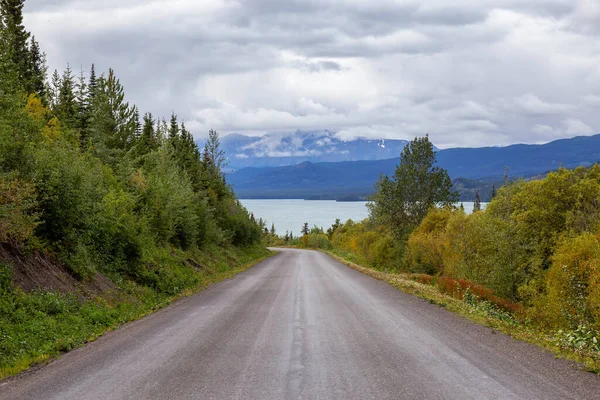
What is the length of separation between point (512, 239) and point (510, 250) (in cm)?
74

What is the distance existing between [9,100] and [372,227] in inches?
2531

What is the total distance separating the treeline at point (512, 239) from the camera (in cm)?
2303

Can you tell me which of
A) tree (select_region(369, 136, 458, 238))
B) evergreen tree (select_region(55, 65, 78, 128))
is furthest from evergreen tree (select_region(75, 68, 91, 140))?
tree (select_region(369, 136, 458, 238))

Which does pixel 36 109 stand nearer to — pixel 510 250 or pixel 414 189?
pixel 510 250

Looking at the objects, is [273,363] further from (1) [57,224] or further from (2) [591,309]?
(2) [591,309]

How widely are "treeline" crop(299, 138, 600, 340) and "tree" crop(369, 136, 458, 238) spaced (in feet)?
0.37

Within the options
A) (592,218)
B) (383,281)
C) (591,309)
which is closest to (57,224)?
(383,281)

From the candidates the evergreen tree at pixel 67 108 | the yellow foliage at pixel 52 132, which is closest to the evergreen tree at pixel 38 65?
the evergreen tree at pixel 67 108

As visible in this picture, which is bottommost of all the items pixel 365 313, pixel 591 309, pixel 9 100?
pixel 591 309

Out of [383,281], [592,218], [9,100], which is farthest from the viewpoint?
[592,218]

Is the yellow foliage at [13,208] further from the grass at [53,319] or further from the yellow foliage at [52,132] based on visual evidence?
the yellow foliage at [52,132]

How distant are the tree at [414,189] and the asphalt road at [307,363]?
42.2 meters

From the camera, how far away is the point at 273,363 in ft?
27.0

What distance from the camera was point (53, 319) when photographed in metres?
12.0
